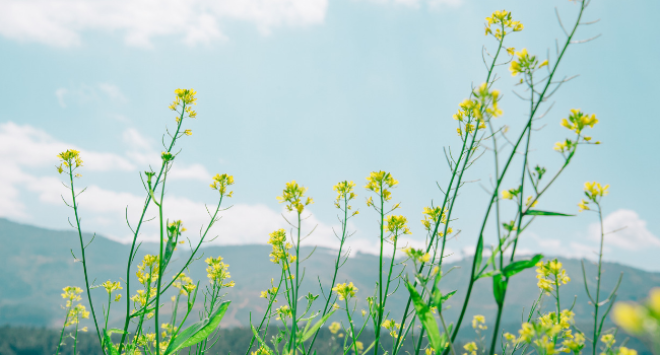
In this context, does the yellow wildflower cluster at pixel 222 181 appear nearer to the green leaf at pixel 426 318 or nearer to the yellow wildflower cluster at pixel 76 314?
the green leaf at pixel 426 318

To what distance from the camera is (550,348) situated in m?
1.28

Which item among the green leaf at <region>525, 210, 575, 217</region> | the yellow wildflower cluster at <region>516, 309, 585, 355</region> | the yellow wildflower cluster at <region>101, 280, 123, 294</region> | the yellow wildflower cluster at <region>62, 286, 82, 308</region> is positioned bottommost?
the yellow wildflower cluster at <region>62, 286, 82, 308</region>

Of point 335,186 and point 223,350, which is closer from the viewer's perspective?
point 335,186

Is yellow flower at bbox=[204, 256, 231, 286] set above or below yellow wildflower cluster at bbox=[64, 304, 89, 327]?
above

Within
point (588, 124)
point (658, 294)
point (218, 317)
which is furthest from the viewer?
point (218, 317)

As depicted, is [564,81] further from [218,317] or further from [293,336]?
[218,317]

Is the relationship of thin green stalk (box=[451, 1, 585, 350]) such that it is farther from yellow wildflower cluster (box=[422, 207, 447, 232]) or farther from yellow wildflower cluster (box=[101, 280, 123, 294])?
yellow wildflower cluster (box=[101, 280, 123, 294])

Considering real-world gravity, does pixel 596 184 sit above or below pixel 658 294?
above

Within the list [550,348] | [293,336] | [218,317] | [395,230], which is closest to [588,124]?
[550,348]

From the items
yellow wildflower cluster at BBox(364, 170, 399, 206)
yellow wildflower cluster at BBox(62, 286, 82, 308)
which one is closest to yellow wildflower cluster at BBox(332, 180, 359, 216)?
yellow wildflower cluster at BBox(364, 170, 399, 206)

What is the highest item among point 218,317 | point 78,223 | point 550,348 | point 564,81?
point 564,81

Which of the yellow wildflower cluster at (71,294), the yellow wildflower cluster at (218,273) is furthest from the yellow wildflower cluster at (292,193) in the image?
the yellow wildflower cluster at (71,294)

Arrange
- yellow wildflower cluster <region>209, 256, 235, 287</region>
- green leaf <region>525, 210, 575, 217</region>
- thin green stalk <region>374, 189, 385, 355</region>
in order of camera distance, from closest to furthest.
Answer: green leaf <region>525, 210, 575, 217</region>, thin green stalk <region>374, 189, 385, 355</region>, yellow wildflower cluster <region>209, 256, 235, 287</region>

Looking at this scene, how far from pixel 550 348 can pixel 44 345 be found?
24890 millimetres
